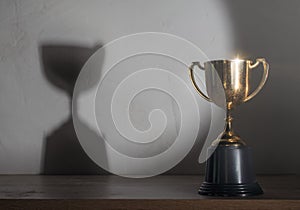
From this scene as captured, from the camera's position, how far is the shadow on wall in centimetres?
140

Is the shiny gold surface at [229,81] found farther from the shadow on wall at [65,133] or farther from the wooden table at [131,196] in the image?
the shadow on wall at [65,133]

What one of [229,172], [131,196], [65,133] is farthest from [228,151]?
[65,133]

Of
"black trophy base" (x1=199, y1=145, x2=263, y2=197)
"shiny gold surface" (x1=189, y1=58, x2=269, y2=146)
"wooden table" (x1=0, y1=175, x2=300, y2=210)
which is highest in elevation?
"shiny gold surface" (x1=189, y1=58, x2=269, y2=146)

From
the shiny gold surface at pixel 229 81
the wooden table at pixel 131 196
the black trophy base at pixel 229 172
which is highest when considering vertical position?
the shiny gold surface at pixel 229 81

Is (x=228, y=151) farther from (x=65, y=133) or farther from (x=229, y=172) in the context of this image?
(x=65, y=133)

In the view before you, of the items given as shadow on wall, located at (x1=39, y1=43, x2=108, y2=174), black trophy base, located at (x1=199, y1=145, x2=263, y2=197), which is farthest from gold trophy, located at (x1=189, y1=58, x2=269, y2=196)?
shadow on wall, located at (x1=39, y1=43, x2=108, y2=174)

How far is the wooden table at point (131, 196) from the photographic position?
907mm

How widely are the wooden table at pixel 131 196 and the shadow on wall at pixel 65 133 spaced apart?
18 centimetres

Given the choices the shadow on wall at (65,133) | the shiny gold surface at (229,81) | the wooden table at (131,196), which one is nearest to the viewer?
the wooden table at (131,196)

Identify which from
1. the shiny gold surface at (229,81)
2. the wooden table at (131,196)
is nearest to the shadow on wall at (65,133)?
the wooden table at (131,196)

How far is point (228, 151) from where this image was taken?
1020 millimetres

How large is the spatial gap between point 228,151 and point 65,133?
528 millimetres

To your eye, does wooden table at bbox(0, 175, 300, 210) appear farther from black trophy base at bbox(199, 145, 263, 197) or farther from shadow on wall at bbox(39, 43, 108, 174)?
shadow on wall at bbox(39, 43, 108, 174)

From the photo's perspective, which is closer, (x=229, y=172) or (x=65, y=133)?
(x=229, y=172)
